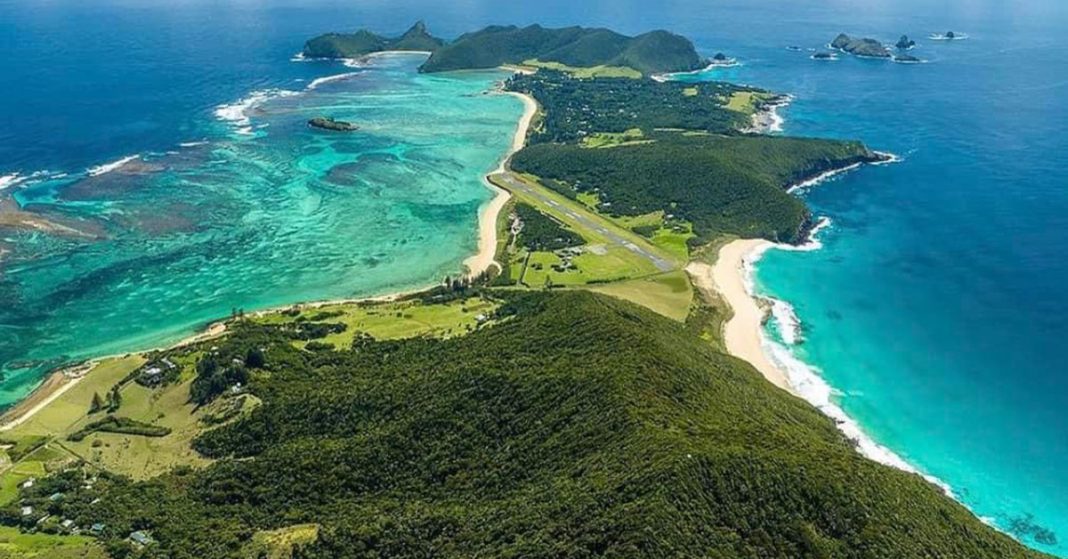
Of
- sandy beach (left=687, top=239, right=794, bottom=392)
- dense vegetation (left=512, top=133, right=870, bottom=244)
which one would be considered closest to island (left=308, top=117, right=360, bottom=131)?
dense vegetation (left=512, top=133, right=870, bottom=244)

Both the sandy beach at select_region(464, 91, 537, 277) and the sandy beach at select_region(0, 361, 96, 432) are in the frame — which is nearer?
the sandy beach at select_region(0, 361, 96, 432)

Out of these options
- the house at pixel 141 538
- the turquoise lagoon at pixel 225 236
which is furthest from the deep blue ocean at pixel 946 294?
the house at pixel 141 538

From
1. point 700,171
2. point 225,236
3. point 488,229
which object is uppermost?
point 700,171

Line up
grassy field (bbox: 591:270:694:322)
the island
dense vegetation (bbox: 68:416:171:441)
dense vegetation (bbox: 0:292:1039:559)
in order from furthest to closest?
the island
grassy field (bbox: 591:270:694:322)
dense vegetation (bbox: 68:416:171:441)
dense vegetation (bbox: 0:292:1039:559)

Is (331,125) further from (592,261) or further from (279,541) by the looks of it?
(279,541)

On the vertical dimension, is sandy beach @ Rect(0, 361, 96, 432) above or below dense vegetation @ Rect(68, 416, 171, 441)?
below

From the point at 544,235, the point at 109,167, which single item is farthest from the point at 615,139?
the point at 109,167

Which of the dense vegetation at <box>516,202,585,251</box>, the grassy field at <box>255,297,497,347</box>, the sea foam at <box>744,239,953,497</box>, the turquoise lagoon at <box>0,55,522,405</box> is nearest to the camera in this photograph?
the sea foam at <box>744,239,953,497</box>

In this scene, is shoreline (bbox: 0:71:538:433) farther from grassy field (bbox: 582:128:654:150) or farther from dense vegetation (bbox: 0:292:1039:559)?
grassy field (bbox: 582:128:654:150)
